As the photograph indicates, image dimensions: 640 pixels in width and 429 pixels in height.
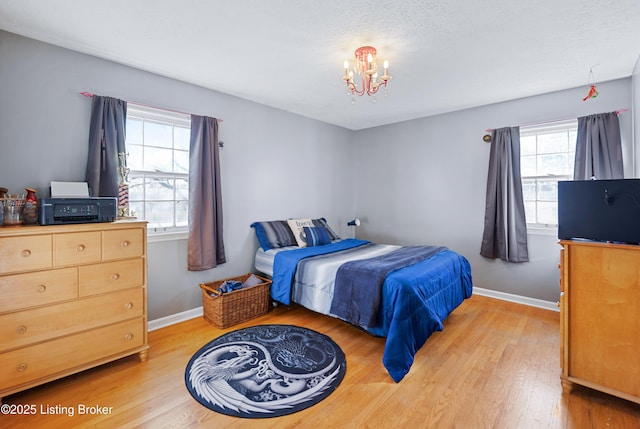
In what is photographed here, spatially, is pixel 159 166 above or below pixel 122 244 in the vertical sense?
above

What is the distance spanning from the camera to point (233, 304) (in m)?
2.90

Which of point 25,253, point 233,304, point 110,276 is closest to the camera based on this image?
point 25,253

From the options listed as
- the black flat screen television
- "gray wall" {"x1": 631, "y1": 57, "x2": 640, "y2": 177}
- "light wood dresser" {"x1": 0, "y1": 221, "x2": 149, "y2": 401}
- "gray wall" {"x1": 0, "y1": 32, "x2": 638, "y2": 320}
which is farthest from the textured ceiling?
"light wood dresser" {"x1": 0, "y1": 221, "x2": 149, "y2": 401}

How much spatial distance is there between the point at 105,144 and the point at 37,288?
1244mm

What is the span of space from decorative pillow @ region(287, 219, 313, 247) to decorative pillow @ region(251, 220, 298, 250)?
47mm

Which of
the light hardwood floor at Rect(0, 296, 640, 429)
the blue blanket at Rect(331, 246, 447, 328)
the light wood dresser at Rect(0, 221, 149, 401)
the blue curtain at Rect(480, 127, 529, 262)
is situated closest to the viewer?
the light hardwood floor at Rect(0, 296, 640, 429)

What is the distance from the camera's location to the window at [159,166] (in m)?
2.84

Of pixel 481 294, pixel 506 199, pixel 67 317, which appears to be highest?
pixel 506 199

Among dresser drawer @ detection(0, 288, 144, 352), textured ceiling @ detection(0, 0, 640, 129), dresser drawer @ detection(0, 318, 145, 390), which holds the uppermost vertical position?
textured ceiling @ detection(0, 0, 640, 129)

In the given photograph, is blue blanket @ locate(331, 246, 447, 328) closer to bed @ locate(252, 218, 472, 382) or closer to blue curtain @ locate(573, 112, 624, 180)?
bed @ locate(252, 218, 472, 382)

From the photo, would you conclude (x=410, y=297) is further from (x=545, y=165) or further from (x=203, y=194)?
(x=545, y=165)

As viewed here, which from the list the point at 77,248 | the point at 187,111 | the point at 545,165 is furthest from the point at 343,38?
the point at 545,165

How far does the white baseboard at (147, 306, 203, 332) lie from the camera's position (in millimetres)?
2830

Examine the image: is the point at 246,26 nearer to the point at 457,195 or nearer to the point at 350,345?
the point at 350,345
